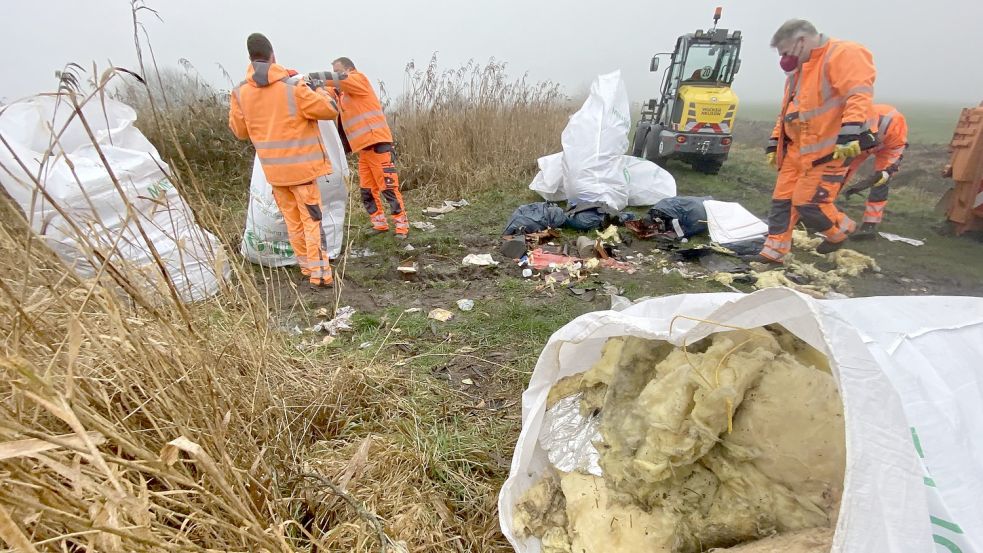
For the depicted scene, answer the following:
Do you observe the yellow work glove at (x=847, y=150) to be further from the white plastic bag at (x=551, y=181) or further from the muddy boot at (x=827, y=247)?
the white plastic bag at (x=551, y=181)

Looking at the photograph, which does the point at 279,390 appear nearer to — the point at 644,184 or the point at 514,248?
the point at 514,248

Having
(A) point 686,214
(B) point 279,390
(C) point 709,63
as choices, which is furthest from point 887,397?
(C) point 709,63

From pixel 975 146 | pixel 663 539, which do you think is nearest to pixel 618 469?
pixel 663 539

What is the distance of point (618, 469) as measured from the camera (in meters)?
1.23

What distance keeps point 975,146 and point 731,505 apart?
5.15m

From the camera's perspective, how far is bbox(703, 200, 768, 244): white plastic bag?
4.09 m

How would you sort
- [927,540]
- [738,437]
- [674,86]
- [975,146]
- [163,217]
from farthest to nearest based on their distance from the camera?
[674,86] → [975,146] → [163,217] → [738,437] → [927,540]

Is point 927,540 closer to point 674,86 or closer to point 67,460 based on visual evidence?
point 67,460

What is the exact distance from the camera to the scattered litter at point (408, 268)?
3555mm

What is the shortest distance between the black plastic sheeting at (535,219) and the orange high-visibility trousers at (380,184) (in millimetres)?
1141

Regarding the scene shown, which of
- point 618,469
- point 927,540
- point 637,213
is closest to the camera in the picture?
point 927,540

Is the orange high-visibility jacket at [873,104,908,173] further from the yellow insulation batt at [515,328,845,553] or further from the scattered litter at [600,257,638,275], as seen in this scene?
the yellow insulation batt at [515,328,845,553]

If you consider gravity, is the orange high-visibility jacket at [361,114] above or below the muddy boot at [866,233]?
above

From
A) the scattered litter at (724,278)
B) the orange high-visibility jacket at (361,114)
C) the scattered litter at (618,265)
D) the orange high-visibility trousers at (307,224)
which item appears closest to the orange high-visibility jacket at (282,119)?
the orange high-visibility trousers at (307,224)
